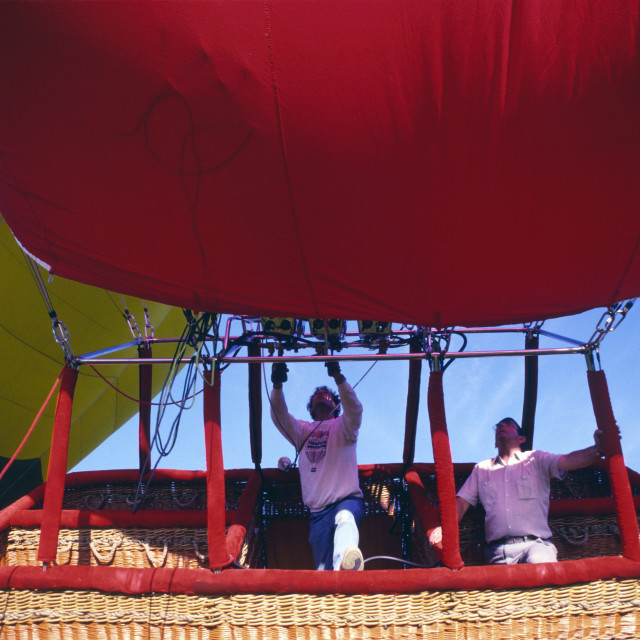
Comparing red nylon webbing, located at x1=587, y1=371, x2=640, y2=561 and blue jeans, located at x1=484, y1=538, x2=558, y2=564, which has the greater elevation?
red nylon webbing, located at x1=587, y1=371, x2=640, y2=561

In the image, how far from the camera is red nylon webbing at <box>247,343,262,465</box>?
2814mm

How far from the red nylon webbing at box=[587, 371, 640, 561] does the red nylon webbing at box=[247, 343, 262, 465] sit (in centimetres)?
145

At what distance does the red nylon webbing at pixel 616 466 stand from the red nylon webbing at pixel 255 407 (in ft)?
4.77

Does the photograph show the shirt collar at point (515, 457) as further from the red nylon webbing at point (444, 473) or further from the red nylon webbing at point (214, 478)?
the red nylon webbing at point (214, 478)

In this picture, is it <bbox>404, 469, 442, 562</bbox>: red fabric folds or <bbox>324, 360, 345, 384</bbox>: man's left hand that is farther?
<bbox>324, 360, 345, 384</bbox>: man's left hand

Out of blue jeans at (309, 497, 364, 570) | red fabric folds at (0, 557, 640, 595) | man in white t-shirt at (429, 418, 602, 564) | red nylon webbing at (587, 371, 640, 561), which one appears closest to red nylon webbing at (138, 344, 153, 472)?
blue jeans at (309, 497, 364, 570)

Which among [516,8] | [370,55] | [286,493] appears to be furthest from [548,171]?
[286,493]

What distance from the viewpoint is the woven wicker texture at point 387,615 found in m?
1.72

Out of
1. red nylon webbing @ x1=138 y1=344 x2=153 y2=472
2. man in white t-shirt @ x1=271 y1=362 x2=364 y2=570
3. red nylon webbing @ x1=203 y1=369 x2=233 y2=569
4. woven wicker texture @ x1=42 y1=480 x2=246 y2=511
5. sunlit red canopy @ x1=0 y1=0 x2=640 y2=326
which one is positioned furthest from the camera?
red nylon webbing @ x1=138 y1=344 x2=153 y2=472

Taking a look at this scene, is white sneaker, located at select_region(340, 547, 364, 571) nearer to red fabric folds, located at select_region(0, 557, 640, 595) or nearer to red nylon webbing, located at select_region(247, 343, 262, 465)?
red fabric folds, located at select_region(0, 557, 640, 595)

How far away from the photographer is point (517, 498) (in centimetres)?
218

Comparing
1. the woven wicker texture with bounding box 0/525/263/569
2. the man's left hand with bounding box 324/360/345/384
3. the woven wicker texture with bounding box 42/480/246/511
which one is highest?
the man's left hand with bounding box 324/360/345/384

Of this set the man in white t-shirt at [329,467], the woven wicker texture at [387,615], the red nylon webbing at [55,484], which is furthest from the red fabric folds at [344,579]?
the man in white t-shirt at [329,467]

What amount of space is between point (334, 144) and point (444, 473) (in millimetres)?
1058
